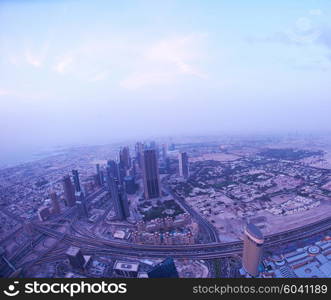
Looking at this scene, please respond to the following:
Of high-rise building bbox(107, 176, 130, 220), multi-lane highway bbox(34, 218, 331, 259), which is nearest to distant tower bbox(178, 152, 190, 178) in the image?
high-rise building bbox(107, 176, 130, 220)

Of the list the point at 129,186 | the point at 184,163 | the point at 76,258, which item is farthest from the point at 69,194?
the point at 184,163

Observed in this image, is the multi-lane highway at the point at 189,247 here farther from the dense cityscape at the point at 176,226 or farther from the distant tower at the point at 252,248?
the distant tower at the point at 252,248

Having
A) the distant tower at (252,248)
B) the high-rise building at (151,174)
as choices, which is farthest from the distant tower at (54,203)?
Answer: the distant tower at (252,248)

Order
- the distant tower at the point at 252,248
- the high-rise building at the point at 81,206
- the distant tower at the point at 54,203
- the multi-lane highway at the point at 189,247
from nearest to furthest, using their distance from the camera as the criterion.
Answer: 1. the distant tower at the point at 252,248
2. the multi-lane highway at the point at 189,247
3. the high-rise building at the point at 81,206
4. the distant tower at the point at 54,203

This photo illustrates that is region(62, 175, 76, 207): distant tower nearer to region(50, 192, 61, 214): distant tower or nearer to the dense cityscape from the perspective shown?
the dense cityscape

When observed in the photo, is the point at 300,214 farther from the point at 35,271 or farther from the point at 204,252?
the point at 35,271

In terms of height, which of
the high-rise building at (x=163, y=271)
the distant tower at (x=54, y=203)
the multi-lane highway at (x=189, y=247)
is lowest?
the multi-lane highway at (x=189, y=247)

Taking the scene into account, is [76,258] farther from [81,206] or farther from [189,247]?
[81,206]
